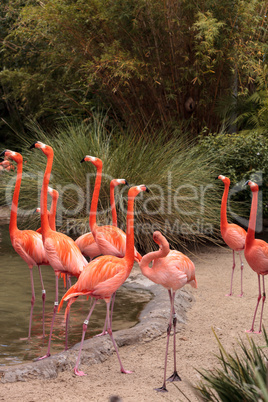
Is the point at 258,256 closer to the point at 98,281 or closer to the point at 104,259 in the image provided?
the point at 104,259

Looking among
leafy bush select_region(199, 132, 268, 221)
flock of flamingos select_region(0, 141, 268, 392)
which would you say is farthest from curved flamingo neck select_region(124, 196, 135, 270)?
leafy bush select_region(199, 132, 268, 221)

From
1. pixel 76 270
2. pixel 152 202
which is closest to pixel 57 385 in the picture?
pixel 76 270

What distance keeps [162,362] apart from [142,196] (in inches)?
131

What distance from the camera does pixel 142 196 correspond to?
661 centimetres

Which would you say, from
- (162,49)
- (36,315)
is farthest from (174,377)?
(162,49)

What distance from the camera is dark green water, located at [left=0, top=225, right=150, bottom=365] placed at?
3.78 m

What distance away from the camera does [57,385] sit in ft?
10.0

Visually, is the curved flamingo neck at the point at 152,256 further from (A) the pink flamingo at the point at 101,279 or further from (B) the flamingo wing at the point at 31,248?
(B) the flamingo wing at the point at 31,248

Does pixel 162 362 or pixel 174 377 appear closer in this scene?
pixel 174 377

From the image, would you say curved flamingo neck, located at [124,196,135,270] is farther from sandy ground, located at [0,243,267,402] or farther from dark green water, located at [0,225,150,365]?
dark green water, located at [0,225,150,365]

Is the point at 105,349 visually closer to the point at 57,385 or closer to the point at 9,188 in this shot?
the point at 57,385

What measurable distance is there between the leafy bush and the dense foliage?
1397mm

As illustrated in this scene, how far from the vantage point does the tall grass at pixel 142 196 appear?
6.59m

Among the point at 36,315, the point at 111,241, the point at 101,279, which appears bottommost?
the point at 36,315
